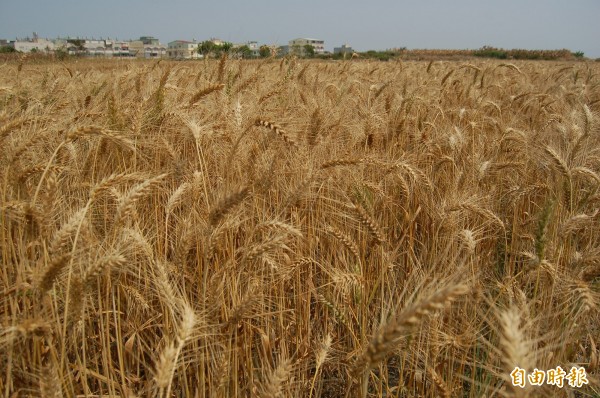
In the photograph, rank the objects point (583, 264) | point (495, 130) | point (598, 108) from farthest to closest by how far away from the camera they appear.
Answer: point (598, 108), point (495, 130), point (583, 264)

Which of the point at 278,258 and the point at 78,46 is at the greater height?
the point at 78,46

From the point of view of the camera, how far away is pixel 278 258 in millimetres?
1885

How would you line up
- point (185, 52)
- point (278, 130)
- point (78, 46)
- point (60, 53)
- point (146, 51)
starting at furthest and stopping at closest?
point (146, 51) < point (78, 46) < point (185, 52) < point (60, 53) < point (278, 130)

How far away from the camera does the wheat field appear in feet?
4.11

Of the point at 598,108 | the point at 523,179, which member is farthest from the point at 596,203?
the point at 598,108

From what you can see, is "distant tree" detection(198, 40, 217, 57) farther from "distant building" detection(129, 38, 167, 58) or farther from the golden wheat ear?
the golden wheat ear

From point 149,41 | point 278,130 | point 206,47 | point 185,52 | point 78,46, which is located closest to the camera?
point 278,130

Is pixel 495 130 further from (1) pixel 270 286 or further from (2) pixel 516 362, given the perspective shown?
(2) pixel 516 362

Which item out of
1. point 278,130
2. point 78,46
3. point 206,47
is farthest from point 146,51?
point 278,130

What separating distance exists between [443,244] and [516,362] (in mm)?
1339

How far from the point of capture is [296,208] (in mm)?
2035

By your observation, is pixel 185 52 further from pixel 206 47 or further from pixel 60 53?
pixel 206 47

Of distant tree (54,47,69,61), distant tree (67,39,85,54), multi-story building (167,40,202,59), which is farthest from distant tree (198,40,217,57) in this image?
distant tree (67,39,85,54)

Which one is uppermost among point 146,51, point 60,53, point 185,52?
point 146,51
